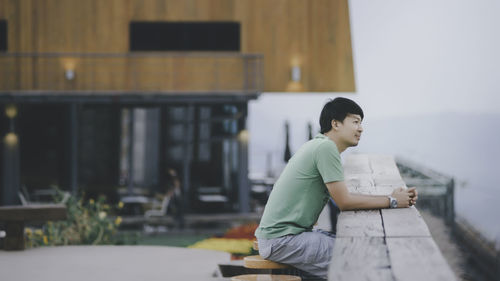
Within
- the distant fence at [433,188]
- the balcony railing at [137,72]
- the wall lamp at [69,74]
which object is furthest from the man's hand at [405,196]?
the wall lamp at [69,74]

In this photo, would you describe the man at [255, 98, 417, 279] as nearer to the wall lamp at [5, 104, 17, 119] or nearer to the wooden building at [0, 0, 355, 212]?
the wooden building at [0, 0, 355, 212]

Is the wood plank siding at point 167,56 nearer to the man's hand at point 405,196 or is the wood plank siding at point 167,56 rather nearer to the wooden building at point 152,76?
the wooden building at point 152,76

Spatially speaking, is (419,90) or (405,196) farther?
(419,90)

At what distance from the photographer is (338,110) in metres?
3.80

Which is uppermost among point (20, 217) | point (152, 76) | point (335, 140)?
point (152, 76)

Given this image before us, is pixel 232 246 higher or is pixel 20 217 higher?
Answer: pixel 20 217

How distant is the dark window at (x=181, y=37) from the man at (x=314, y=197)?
15.5 m

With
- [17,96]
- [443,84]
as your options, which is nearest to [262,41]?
[17,96]

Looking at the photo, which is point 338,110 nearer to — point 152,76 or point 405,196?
point 405,196

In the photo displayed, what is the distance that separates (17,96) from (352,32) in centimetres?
879

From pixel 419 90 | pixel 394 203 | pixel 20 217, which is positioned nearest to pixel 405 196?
pixel 394 203

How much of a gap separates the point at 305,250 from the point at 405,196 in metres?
0.56

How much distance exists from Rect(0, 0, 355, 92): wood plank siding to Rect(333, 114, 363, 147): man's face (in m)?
15.1

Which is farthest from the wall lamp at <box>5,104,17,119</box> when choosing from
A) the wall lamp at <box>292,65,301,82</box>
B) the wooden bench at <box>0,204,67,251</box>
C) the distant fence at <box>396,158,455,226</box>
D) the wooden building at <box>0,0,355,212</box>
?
the distant fence at <box>396,158,455,226</box>
